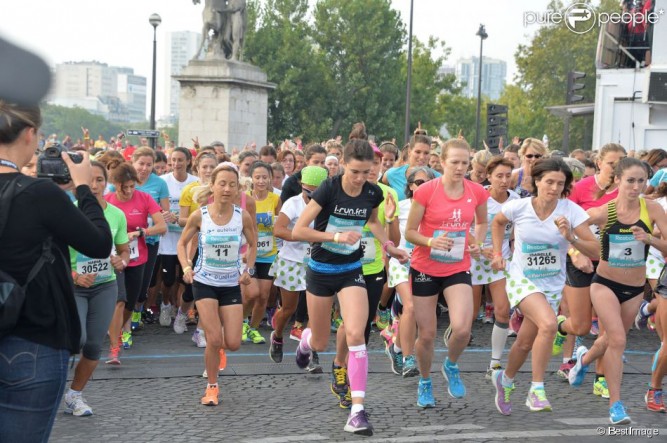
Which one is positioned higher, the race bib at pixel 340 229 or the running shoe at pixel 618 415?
the race bib at pixel 340 229

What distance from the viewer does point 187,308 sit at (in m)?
11.8

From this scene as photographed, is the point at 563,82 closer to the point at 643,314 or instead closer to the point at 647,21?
the point at 647,21

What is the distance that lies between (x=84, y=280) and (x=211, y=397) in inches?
49.2

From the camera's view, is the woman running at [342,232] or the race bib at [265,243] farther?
the race bib at [265,243]

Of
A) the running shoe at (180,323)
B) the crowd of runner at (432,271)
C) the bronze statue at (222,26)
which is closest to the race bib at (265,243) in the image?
the running shoe at (180,323)

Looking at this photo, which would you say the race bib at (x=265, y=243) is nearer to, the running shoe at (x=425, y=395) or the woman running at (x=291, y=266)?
the woman running at (x=291, y=266)

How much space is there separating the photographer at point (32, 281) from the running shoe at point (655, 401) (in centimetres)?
504

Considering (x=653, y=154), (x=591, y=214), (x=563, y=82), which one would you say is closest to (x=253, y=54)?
(x=563, y=82)

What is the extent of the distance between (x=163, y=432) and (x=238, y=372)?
226 centimetres

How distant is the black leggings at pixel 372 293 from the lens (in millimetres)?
8023

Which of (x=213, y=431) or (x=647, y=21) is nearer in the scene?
(x=213, y=431)

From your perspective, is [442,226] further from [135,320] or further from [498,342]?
[135,320]

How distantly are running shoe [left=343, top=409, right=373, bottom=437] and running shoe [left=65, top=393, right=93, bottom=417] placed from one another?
5.95ft

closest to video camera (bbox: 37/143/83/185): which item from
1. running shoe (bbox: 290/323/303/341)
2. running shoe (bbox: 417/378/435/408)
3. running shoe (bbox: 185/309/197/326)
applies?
running shoe (bbox: 417/378/435/408)
